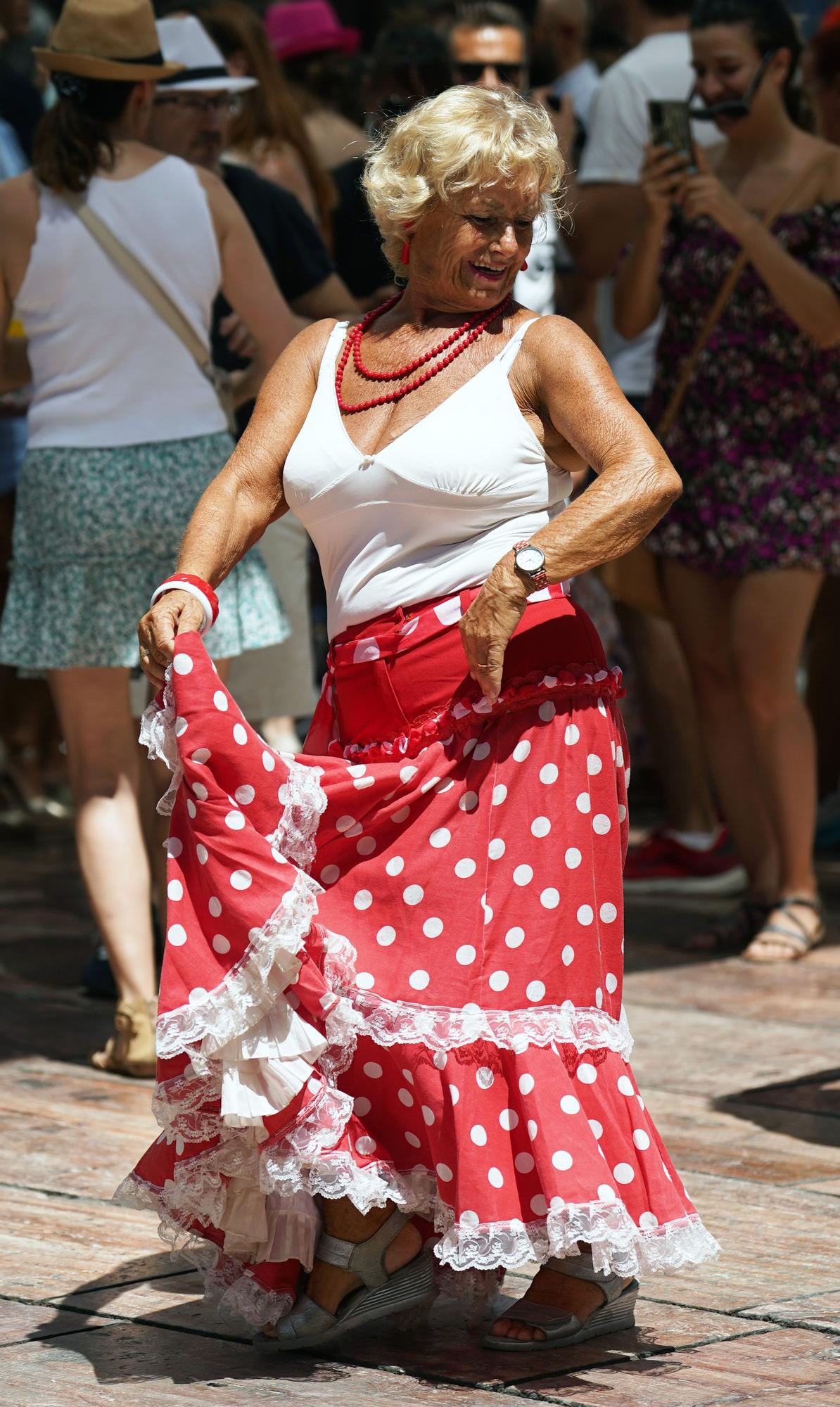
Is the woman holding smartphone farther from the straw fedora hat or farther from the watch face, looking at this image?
the watch face

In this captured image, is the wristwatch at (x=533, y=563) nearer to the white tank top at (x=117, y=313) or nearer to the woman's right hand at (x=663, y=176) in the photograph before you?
the white tank top at (x=117, y=313)

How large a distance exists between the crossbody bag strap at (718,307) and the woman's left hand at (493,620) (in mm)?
2897

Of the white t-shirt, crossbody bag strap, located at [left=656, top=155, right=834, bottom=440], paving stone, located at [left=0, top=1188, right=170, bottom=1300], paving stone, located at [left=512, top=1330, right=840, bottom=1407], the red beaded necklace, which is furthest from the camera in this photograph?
the white t-shirt

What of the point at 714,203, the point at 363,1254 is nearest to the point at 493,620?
the point at 363,1254

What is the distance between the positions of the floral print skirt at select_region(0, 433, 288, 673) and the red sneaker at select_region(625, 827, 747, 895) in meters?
2.47

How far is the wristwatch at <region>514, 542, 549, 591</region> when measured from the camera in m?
3.14

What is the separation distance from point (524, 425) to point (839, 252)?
2.72 metres

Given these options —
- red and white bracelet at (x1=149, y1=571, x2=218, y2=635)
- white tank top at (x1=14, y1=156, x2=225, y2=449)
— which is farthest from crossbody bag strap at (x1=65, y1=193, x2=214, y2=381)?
red and white bracelet at (x1=149, y1=571, x2=218, y2=635)

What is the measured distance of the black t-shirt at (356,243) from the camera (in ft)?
22.2

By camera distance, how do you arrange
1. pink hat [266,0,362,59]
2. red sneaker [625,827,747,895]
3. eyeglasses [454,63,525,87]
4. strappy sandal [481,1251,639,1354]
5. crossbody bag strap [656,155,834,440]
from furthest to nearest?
1. pink hat [266,0,362,59]
2. red sneaker [625,827,747,895]
3. eyeglasses [454,63,525,87]
4. crossbody bag strap [656,155,834,440]
5. strappy sandal [481,1251,639,1354]

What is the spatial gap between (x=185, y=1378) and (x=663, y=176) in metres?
3.68

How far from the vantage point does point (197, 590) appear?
339 centimetres

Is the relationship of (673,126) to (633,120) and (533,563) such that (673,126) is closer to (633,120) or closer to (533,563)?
(633,120)

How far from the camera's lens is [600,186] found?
682cm
